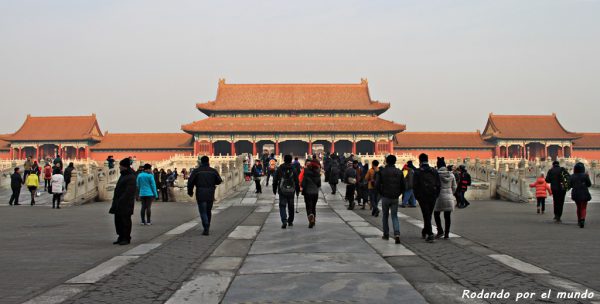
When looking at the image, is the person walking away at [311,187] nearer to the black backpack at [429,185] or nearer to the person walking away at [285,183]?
the person walking away at [285,183]

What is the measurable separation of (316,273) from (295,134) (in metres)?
48.3

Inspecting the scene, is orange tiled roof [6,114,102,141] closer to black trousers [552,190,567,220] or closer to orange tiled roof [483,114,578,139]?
orange tiled roof [483,114,578,139]

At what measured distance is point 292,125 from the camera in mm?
54469

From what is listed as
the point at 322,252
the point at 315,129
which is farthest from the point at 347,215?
the point at 315,129

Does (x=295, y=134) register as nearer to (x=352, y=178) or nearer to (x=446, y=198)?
(x=352, y=178)

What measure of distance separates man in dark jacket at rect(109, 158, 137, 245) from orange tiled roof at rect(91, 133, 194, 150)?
46.6m

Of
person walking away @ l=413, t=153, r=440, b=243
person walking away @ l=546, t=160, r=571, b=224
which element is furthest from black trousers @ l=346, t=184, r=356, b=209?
person walking away @ l=413, t=153, r=440, b=243

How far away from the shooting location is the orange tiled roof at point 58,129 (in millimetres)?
57438

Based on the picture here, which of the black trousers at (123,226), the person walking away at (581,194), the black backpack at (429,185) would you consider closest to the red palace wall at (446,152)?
the person walking away at (581,194)

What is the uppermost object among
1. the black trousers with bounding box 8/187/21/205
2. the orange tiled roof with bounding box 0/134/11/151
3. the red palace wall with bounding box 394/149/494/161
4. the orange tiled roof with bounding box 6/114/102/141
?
the orange tiled roof with bounding box 6/114/102/141

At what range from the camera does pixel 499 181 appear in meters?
20.8

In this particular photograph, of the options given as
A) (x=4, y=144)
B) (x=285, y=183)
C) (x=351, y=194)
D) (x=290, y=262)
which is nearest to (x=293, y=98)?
(x=4, y=144)

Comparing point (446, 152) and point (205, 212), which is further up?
point (446, 152)

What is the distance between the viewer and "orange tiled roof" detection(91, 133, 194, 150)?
55125 millimetres
